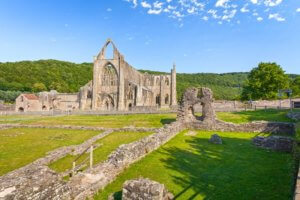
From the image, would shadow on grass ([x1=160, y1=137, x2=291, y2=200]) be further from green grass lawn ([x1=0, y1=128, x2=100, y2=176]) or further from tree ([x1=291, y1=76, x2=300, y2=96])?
tree ([x1=291, y1=76, x2=300, y2=96])

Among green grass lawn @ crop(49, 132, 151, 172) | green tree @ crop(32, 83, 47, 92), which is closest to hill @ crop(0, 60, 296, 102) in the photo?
green tree @ crop(32, 83, 47, 92)

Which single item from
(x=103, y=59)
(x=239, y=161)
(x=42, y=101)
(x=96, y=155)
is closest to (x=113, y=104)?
(x=103, y=59)

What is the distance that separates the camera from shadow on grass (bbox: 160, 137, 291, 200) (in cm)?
830

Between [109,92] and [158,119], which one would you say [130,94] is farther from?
[158,119]

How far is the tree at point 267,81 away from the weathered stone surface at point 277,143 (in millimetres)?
43801

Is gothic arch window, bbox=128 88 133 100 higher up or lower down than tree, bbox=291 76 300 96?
lower down

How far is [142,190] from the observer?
7.14m

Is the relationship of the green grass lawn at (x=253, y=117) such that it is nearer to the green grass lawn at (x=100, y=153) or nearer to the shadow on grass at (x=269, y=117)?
the shadow on grass at (x=269, y=117)

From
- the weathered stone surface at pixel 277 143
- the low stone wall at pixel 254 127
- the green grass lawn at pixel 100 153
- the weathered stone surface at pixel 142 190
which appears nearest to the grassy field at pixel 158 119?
the low stone wall at pixel 254 127

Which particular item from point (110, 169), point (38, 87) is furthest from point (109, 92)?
point (38, 87)

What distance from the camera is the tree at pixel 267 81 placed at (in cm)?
5366

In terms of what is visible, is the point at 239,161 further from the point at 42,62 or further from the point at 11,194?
the point at 42,62

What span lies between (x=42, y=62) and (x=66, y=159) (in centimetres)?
13224

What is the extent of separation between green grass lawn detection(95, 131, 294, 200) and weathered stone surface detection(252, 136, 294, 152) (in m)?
0.64
